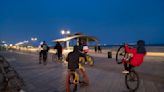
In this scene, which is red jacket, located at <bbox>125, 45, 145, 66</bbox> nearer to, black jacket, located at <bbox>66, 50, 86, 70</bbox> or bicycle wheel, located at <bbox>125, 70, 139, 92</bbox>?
bicycle wheel, located at <bbox>125, 70, 139, 92</bbox>

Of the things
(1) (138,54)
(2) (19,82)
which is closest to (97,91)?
(1) (138,54)

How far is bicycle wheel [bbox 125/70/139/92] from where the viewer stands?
10.6 meters

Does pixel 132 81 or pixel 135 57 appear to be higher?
pixel 135 57

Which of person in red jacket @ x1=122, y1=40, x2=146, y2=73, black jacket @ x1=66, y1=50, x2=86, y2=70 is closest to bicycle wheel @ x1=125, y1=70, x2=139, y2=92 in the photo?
person in red jacket @ x1=122, y1=40, x2=146, y2=73

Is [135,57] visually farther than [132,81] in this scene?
No

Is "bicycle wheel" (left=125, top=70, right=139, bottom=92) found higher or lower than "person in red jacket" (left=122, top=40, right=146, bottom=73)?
lower

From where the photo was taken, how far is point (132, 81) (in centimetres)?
1073

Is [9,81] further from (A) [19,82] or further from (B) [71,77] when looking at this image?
(B) [71,77]

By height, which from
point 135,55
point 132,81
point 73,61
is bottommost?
point 132,81

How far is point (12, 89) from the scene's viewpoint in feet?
28.4

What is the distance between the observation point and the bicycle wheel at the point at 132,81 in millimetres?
10577

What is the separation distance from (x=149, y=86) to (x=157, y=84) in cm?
70

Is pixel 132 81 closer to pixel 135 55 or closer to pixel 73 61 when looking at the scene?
pixel 135 55

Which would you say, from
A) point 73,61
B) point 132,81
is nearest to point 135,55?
point 132,81
